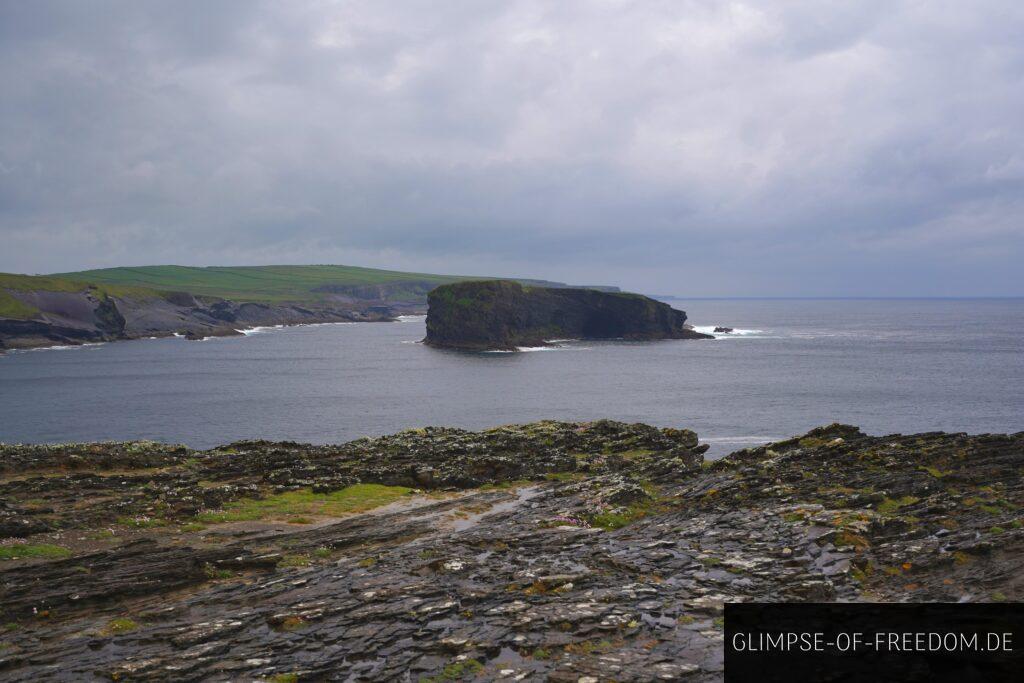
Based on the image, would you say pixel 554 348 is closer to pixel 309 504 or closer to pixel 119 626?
pixel 309 504

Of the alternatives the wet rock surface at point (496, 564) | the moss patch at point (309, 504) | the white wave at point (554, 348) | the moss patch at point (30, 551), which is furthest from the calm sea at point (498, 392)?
the moss patch at point (30, 551)

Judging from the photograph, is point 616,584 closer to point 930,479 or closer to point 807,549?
point 807,549

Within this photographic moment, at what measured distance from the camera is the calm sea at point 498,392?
82.0 metres

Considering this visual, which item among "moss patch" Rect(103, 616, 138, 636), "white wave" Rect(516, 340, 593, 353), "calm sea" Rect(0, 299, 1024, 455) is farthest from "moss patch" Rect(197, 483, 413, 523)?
"white wave" Rect(516, 340, 593, 353)

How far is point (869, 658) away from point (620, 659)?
601 cm

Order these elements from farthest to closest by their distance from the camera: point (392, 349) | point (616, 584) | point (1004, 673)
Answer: point (392, 349)
point (616, 584)
point (1004, 673)

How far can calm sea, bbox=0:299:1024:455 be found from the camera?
82000 millimetres

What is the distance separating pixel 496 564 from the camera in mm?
24922

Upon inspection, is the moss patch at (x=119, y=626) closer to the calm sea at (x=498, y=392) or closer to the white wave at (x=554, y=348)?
the calm sea at (x=498, y=392)

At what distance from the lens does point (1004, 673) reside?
566 inches

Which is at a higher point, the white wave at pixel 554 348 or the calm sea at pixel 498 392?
the white wave at pixel 554 348

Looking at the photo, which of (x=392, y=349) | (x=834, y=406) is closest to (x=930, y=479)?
(x=834, y=406)

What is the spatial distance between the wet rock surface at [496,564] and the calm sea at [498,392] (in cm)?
3065

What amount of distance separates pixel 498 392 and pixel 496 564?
8666 cm
